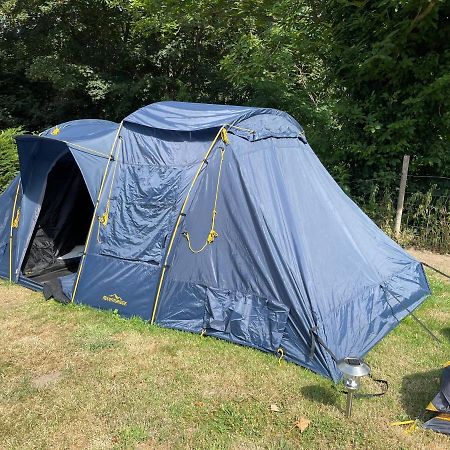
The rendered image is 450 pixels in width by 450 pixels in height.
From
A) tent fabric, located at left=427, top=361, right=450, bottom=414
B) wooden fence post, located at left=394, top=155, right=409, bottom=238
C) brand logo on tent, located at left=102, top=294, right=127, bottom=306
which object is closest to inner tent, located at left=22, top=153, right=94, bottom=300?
brand logo on tent, located at left=102, top=294, right=127, bottom=306

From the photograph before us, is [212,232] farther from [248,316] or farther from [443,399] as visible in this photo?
[443,399]

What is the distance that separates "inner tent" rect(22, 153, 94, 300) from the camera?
579 cm

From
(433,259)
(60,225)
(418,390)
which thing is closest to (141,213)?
(60,225)

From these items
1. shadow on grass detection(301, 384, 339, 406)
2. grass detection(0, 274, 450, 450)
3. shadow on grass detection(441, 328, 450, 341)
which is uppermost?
shadow on grass detection(441, 328, 450, 341)

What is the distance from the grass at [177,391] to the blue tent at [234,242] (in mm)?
218

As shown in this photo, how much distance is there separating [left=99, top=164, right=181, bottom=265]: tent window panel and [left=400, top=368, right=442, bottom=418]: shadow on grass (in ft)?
7.42

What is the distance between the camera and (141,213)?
449 cm

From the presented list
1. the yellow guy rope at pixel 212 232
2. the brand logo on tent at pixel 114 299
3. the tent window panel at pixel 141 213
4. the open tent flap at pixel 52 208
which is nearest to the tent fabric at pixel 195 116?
the yellow guy rope at pixel 212 232

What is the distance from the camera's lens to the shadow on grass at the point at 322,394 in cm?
326

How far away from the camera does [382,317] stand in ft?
13.8

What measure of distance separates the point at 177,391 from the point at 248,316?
868 millimetres

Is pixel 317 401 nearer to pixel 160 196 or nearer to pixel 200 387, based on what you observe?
pixel 200 387

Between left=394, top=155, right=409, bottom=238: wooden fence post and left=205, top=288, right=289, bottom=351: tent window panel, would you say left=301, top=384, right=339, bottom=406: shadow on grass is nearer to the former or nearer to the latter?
left=205, top=288, right=289, bottom=351: tent window panel

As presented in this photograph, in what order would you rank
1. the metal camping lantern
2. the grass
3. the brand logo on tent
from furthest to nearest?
1. the brand logo on tent
2. the grass
3. the metal camping lantern
